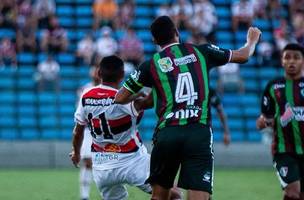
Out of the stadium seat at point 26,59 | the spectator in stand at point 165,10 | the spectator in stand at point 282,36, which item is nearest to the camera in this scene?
the stadium seat at point 26,59

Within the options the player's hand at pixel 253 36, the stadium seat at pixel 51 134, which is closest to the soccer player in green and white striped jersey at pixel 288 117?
the player's hand at pixel 253 36

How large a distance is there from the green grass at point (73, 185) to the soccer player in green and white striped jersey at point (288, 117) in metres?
3.82

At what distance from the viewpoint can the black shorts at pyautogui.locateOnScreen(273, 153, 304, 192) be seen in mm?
10344

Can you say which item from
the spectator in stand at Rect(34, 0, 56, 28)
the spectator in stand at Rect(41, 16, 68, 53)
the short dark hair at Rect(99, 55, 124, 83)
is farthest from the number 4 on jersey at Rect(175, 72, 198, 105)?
the spectator in stand at Rect(34, 0, 56, 28)

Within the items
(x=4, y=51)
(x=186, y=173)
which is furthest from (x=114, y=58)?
(x=4, y=51)

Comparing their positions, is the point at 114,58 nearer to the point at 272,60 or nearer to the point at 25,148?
the point at 25,148

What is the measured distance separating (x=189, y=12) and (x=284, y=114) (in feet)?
51.3

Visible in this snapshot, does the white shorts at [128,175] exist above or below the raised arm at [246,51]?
below

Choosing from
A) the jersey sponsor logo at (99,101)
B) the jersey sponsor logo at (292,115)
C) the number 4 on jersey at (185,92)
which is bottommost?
the jersey sponsor logo at (292,115)

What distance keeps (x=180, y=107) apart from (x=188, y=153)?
1.47 feet

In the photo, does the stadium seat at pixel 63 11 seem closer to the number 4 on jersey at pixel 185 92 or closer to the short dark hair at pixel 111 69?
the short dark hair at pixel 111 69

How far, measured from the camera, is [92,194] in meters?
15.1

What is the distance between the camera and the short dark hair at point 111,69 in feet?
32.7

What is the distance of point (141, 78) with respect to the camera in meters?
9.07
